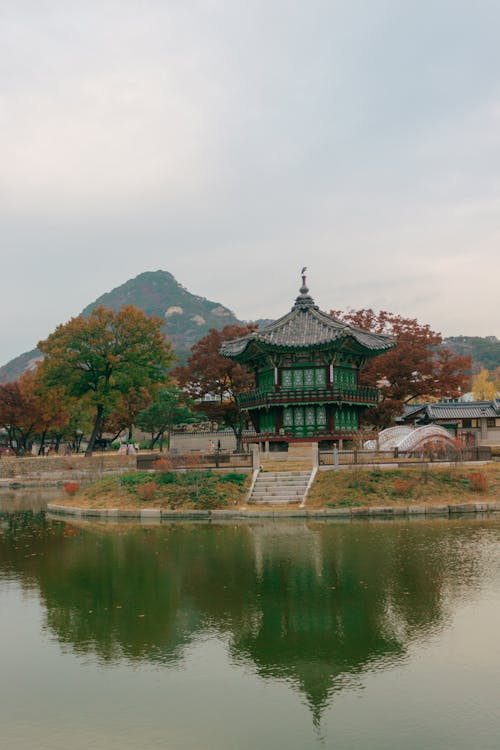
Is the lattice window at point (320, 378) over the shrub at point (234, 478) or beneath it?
over

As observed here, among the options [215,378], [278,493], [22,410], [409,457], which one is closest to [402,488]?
[409,457]

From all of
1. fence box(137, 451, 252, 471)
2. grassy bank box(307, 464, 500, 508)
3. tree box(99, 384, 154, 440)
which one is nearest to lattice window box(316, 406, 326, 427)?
fence box(137, 451, 252, 471)

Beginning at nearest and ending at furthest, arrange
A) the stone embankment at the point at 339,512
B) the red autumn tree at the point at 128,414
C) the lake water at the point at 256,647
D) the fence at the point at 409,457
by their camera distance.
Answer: the lake water at the point at 256,647 → the stone embankment at the point at 339,512 → the fence at the point at 409,457 → the red autumn tree at the point at 128,414

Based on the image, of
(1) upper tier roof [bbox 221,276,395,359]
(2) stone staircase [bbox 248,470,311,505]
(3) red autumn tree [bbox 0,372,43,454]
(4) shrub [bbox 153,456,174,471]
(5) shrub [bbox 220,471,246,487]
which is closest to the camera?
(2) stone staircase [bbox 248,470,311,505]

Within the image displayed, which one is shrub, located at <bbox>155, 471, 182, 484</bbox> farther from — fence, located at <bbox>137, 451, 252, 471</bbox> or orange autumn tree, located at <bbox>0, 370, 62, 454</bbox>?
orange autumn tree, located at <bbox>0, 370, 62, 454</bbox>

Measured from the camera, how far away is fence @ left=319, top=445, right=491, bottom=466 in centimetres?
3662

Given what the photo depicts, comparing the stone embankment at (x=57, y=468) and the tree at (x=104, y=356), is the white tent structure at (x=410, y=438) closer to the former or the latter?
the stone embankment at (x=57, y=468)

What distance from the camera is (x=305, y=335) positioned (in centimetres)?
5175

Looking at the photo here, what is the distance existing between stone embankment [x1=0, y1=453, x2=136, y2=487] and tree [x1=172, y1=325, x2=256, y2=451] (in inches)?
428

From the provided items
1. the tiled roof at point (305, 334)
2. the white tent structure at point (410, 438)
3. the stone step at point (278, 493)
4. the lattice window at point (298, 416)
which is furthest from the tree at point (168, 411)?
the stone step at point (278, 493)

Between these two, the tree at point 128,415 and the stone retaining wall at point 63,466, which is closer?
the stone retaining wall at point 63,466

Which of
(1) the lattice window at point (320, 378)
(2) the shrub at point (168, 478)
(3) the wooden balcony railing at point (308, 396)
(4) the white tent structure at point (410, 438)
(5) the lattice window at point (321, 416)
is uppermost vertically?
(1) the lattice window at point (320, 378)

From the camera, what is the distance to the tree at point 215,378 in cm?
6594

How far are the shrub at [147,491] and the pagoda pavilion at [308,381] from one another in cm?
1443
